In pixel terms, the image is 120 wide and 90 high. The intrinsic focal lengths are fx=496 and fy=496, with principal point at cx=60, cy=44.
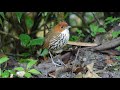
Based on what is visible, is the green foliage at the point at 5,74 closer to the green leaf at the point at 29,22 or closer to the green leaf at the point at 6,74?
the green leaf at the point at 6,74

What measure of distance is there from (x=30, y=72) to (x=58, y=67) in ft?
1.41

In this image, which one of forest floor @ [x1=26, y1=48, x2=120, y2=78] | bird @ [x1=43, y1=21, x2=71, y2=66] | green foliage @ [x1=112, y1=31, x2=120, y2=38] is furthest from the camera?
green foliage @ [x1=112, y1=31, x2=120, y2=38]

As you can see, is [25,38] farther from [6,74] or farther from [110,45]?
[6,74]

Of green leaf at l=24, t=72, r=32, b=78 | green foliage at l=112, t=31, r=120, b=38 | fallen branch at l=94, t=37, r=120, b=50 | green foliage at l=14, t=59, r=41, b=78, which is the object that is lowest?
green leaf at l=24, t=72, r=32, b=78

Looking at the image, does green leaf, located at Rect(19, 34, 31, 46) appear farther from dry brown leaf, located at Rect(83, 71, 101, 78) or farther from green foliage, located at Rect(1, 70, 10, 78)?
dry brown leaf, located at Rect(83, 71, 101, 78)

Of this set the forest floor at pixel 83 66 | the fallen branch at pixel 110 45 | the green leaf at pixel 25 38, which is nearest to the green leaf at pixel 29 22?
the green leaf at pixel 25 38

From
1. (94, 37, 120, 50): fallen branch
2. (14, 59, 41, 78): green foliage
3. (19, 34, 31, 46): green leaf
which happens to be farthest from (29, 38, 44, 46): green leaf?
(14, 59, 41, 78): green foliage

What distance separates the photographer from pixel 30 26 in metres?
6.79

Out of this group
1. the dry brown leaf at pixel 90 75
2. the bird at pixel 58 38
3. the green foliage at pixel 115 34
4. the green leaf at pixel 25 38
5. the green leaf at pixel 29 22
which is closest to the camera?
the dry brown leaf at pixel 90 75

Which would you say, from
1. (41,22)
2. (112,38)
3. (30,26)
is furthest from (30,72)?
(41,22)

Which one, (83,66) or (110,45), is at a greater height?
(110,45)

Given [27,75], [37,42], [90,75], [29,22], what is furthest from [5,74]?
[29,22]
